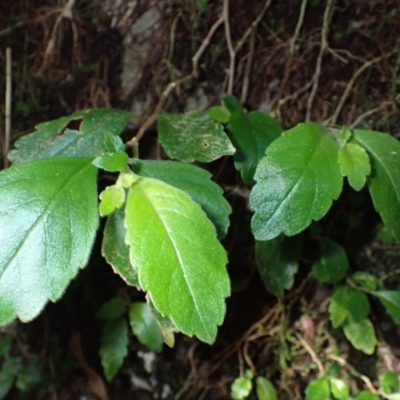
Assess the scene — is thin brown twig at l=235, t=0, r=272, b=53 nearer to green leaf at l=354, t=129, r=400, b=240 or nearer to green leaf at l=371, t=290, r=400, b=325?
green leaf at l=354, t=129, r=400, b=240

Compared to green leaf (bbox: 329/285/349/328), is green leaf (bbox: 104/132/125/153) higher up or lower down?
higher up

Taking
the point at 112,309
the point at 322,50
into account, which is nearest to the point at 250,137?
the point at 322,50

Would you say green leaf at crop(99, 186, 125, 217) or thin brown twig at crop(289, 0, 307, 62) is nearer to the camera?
green leaf at crop(99, 186, 125, 217)

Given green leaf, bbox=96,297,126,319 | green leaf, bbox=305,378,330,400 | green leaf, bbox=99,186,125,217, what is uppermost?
green leaf, bbox=99,186,125,217

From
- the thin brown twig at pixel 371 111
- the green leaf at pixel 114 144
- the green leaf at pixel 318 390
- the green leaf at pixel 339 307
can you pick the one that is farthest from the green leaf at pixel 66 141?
the green leaf at pixel 318 390

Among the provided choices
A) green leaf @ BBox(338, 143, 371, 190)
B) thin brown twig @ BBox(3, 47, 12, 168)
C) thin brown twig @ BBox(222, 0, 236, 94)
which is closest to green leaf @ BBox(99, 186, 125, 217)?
green leaf @ BBox(338, 143, 371, 190)

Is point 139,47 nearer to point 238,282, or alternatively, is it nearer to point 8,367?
point 238,282

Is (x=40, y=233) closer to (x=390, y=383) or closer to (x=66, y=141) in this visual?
(x=66, y=141)
